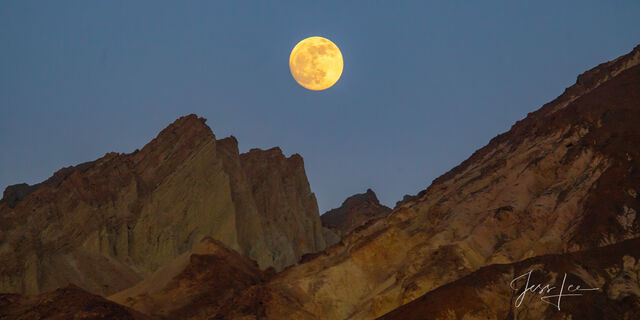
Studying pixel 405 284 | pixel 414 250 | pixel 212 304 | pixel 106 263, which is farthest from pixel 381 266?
pixel 106 263

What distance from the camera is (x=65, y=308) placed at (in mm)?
29781

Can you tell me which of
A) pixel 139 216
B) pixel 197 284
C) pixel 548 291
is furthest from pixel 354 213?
pixel 548 291

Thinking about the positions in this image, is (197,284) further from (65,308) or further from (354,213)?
(354,213)

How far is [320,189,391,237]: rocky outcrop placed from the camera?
84281 millimetres

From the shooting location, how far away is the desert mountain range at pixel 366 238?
25828mm

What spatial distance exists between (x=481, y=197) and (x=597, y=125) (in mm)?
7864

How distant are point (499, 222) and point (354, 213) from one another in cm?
5332

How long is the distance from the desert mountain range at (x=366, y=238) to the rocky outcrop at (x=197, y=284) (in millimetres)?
121

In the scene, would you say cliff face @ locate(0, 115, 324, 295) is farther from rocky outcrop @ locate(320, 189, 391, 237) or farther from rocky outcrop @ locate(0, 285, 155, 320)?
rocky outcrop @ locate(0, 285, 155, 320)

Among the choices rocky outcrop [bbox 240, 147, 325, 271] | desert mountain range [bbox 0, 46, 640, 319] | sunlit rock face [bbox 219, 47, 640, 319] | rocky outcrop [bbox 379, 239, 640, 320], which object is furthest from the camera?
rocky outcrop [bbox 240, 147, 325, 271]

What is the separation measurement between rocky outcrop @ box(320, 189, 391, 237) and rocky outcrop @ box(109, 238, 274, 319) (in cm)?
4037

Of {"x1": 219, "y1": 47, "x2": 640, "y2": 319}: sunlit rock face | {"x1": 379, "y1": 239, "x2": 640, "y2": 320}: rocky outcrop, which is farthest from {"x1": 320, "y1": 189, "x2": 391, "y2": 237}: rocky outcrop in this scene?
{"x1": 379, "y1": 239, "x2": 640, "y2": 320}: rocky outcrop

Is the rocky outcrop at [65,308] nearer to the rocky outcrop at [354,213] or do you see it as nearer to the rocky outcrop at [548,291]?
the rocky outcrop at [548,291]

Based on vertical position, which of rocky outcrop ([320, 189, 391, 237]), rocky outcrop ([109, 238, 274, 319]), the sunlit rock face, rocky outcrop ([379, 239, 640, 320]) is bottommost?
rocky outcrop ([379, 239, 640, 320])
